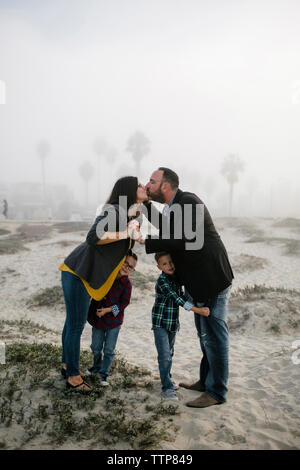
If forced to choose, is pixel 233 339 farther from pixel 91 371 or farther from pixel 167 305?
pixel 167 305

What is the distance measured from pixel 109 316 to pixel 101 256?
40.2 inches

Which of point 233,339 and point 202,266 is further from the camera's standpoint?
point 233,339

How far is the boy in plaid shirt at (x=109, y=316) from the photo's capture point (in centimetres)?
427

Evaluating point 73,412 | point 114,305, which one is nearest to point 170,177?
point 114,305

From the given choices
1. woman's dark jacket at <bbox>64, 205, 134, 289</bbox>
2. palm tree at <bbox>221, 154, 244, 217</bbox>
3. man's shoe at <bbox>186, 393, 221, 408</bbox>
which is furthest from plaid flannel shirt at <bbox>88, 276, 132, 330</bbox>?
palm tree at <bbox>221, 154, 244, 217</bbox>

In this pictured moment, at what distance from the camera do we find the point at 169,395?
4.22 m

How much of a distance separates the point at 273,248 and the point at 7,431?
74.2 ft

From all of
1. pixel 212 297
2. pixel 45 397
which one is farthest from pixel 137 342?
pixel 212 297

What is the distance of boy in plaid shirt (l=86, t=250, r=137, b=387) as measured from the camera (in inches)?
168

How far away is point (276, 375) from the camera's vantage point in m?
5.07

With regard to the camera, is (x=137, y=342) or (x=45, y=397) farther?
(x=137, y=342)

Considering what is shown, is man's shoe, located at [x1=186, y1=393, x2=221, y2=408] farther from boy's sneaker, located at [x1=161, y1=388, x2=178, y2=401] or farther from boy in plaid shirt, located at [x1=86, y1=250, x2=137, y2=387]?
boy in plaid shirt, located at [x1=86, y1=250, x2=137, y2=387]

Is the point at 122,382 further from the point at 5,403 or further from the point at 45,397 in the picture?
the point at 5,403

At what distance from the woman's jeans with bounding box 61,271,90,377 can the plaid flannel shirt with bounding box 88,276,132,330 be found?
0.40 meters
